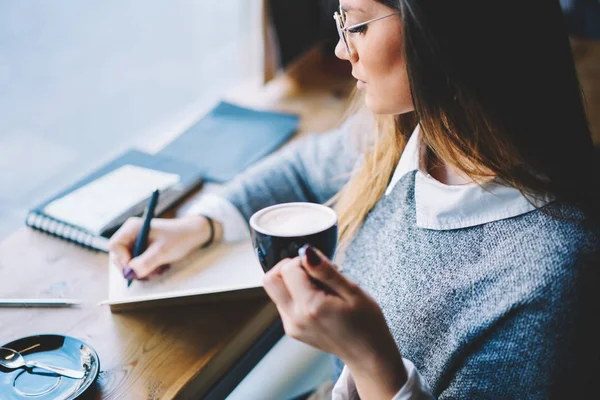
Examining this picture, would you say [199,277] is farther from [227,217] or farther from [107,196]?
[107,196]

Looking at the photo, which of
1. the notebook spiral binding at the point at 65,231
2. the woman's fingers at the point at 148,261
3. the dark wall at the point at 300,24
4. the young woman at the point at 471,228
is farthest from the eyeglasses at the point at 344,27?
the dark wall at the point at 300,24

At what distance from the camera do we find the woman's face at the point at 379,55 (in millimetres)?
776

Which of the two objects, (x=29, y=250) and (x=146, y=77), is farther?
(x=146, y=77)

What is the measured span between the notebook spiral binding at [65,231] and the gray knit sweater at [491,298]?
1.63ft

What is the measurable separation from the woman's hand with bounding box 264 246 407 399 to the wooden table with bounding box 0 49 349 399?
26 centimetres

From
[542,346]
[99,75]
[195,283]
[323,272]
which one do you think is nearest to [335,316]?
[323,272]

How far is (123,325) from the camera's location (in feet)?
2.99

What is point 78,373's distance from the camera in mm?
788

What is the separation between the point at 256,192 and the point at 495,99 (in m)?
0.54

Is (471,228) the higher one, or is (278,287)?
(278,287)

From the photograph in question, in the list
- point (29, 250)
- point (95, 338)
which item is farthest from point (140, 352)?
point (29, 250)

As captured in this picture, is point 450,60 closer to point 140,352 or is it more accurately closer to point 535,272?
point 535,272

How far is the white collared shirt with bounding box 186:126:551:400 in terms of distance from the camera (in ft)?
2.50

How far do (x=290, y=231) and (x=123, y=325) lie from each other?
0.36m
